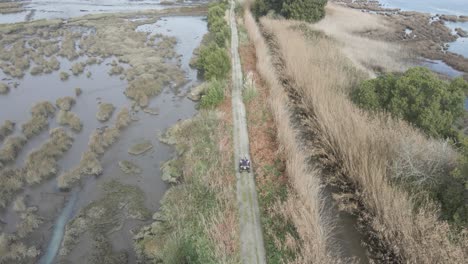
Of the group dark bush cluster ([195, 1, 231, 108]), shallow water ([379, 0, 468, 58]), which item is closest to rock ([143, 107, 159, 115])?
dark bush cluster ([195, 1, 231, 108])

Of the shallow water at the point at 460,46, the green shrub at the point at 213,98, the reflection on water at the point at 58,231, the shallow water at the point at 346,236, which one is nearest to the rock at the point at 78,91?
the green shrub at the point at 213,98

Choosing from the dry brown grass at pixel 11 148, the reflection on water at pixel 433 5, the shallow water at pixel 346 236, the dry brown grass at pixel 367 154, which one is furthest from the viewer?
the reflection on water at pixel 433 5

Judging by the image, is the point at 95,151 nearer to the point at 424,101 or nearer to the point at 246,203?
the point at 246,203

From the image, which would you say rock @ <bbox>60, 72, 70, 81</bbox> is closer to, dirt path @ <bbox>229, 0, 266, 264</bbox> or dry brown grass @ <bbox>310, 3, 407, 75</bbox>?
dirt path @ <bbox>229, 0, 266, 264</bbox>

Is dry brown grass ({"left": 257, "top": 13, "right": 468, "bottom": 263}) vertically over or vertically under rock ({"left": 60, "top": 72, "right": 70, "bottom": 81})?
over

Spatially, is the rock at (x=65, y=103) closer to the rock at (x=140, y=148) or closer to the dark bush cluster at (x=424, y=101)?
the rock at (x=140, y=148)

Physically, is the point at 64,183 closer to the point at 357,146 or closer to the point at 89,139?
the point at 89,139
